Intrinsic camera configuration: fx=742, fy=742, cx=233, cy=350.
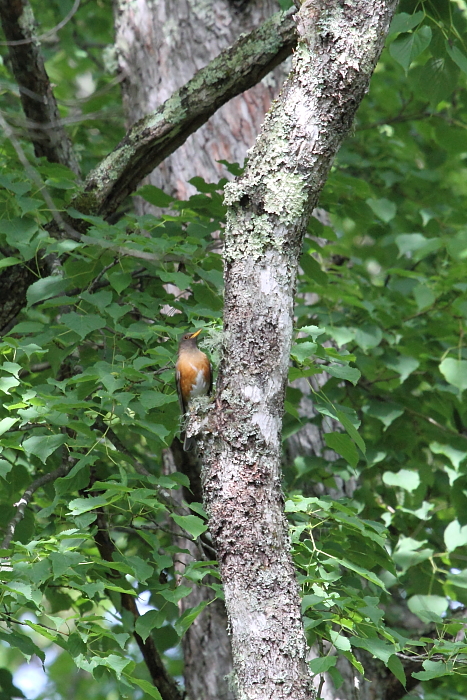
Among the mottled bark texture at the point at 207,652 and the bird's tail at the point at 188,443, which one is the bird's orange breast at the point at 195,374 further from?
the mottled bark texture at the point at 207,652

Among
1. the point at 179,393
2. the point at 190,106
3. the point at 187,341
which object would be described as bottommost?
the point at 179,393

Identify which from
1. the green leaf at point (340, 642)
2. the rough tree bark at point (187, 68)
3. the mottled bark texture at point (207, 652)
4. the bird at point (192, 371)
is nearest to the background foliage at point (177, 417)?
the green leaf at point (340, 642)

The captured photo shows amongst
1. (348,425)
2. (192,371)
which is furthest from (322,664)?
(192,371)

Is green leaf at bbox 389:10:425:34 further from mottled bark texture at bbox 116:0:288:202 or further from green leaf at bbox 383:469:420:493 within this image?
green leaf at bbox 383:469:420:493

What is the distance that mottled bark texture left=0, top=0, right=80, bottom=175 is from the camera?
388cm

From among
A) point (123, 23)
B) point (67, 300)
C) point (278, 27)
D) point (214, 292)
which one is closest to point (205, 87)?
point (278, 27)

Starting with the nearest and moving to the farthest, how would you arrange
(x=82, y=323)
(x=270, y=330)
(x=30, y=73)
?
(x=270, y=330) < (x=82, y=323) < (x=30, y=73)

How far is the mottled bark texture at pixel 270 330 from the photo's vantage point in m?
1.96

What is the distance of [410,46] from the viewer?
321cm

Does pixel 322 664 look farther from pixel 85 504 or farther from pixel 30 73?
pixel 30 73

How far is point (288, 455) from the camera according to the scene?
441 centimetres

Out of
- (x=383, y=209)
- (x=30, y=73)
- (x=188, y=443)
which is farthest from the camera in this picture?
(x=383, y=209)

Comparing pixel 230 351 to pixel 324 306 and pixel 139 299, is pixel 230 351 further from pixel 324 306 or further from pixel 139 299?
pixel 324 306

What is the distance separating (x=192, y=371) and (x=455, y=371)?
1.49 m
